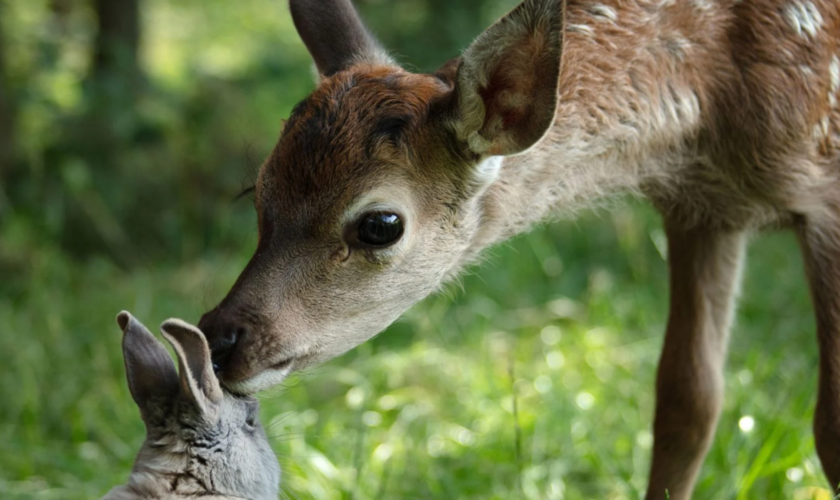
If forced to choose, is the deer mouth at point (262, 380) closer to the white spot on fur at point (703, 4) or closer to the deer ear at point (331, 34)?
the deer ear at point (331, 34)

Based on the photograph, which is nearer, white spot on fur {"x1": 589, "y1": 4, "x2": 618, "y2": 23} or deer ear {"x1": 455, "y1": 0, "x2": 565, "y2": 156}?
deer ear {"x1": 455, "y1": 0, "x2": 565, "y2": 156}

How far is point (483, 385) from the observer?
231 inches

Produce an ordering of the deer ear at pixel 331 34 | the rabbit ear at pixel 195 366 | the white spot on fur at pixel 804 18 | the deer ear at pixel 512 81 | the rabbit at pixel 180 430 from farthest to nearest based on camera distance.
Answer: the deer ear at pixel 331 34 < the white spot on fur at pixel 804 18 < the deer ear at pixel 512 81 < the rabbit at pixel 180 430 < the rabbit ear at pixel 195 366

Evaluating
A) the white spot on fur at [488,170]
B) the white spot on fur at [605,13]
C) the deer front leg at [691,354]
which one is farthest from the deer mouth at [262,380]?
the deer front leg at [691,354]

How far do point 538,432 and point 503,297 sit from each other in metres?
1.95

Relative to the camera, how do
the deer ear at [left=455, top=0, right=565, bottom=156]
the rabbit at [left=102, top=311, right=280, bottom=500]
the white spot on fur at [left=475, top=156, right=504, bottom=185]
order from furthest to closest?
the white spot on fur at [left=475, top=156, right=504, bottom=185] → the deer ear at [left=455, top=0, right=565, bottom=156] → the rabbit at [left=102, top=311, right=280, bottom=500]

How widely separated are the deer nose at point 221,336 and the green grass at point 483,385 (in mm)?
500

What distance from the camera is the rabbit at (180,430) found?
116 inches

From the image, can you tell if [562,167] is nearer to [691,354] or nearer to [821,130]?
[821,130]

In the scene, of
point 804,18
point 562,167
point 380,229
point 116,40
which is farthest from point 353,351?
point 116,40

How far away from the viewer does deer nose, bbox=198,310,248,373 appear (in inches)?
A: 127

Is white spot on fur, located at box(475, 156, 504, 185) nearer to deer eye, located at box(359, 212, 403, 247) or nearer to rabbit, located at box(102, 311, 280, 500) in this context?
deer eye, located at box(359, 212, 403, 247)

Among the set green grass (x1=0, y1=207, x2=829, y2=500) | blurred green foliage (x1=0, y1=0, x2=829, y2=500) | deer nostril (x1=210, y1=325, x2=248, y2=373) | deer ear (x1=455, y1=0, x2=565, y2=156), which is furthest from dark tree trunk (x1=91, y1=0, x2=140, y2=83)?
deer nostril (x1=210, y1=325, x2=248, y2=373)

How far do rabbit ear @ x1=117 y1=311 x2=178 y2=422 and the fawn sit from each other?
209mm
